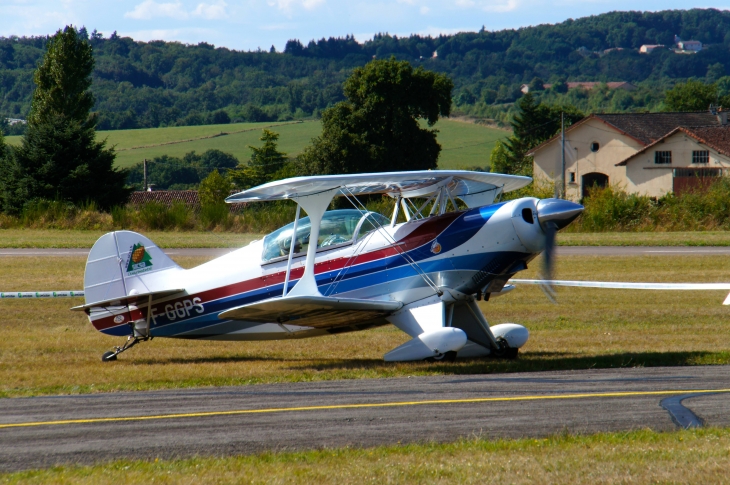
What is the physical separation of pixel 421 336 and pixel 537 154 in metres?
63.8

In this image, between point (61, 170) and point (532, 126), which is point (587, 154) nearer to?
point (532, 126)

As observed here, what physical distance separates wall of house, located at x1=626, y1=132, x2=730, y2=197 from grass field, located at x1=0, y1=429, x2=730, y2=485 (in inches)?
2240

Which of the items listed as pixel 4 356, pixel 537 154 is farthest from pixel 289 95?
pixel 4 356

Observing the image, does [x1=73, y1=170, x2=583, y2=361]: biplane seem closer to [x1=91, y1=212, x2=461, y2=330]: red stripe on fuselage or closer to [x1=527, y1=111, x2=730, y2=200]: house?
[x1=91, y1=212, x2=461, y2=330]: red stripe on fuselage

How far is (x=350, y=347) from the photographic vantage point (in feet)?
42.4

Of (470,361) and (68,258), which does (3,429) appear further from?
(68,258)

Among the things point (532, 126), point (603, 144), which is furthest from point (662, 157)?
point (532, 126)

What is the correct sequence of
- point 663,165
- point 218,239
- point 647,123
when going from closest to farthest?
1. point 218,239
2. point 663,165
3. point 647,123

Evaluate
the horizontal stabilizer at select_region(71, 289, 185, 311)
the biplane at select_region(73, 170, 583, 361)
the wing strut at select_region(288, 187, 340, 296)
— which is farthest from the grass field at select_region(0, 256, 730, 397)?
the wing strut at select_region(288, 187, 340, 296)

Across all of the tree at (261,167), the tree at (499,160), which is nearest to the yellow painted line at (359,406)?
the tree at (499,160)

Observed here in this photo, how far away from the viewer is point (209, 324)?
11984 millimetres

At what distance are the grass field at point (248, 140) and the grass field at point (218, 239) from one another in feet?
230

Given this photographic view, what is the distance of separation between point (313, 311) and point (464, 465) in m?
4.65

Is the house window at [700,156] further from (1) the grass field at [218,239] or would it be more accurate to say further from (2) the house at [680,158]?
(1) the grass field at [218,239]
